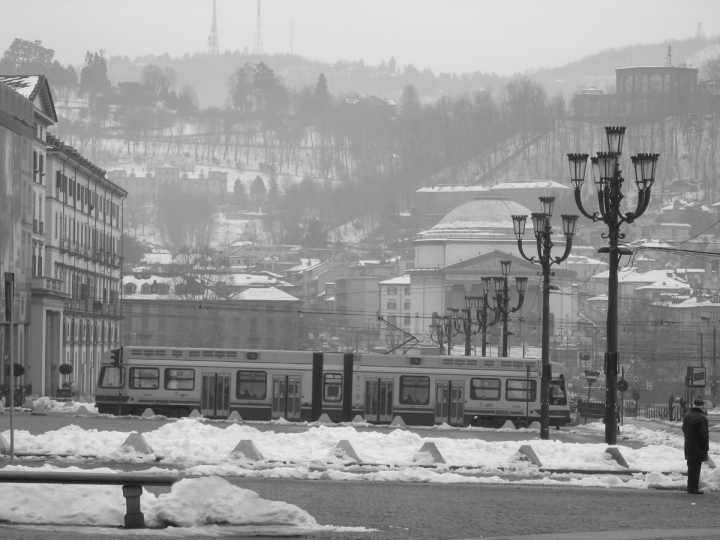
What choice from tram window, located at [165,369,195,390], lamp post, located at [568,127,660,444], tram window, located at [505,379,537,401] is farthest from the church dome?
lamp post, located at [568,127,660,444]

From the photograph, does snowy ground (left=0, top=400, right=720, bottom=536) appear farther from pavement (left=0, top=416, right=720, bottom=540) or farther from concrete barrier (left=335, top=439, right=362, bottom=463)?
pavement (left=0, top=416, right=720, bottom=540)

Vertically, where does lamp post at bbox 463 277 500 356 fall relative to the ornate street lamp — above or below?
above

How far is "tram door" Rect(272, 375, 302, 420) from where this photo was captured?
47750 mm

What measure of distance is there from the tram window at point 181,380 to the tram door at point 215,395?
37cm

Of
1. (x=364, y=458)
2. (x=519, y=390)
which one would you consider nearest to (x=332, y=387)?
(x=519, y=390)

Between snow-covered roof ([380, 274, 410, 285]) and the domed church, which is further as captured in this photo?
snow-covered roof ([380, 274, 410, 285])

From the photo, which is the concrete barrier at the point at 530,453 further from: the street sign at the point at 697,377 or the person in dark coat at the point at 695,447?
the street sign at the point at 697,377

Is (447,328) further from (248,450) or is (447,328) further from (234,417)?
(248,450)

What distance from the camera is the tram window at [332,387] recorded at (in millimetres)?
47750

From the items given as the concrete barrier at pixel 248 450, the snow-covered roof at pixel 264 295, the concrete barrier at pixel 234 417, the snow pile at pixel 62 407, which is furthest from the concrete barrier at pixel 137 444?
the snow-covered roof at pixel 264 295

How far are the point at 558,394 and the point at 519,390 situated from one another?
1.90 meters

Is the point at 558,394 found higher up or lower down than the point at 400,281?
lower down

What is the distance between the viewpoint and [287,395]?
47.9m

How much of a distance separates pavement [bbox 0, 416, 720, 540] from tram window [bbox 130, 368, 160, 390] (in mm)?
25841
